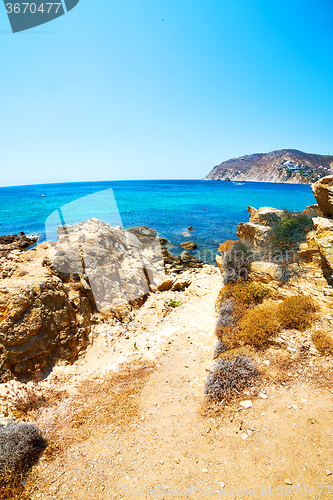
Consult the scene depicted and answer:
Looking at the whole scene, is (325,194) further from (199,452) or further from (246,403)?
(199,452)

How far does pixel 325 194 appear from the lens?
7.71 meters

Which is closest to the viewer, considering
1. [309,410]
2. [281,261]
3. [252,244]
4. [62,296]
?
[309,410]

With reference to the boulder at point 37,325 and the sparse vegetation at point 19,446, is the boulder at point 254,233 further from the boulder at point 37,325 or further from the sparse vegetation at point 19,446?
the sparse vegetation at point 19,446

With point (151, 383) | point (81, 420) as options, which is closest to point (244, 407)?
point (151, 383)

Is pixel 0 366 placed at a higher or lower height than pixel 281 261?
lower

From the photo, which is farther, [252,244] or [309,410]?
[252,244]

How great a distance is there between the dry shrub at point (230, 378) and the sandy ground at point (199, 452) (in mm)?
310

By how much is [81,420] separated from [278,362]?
12.9 feet

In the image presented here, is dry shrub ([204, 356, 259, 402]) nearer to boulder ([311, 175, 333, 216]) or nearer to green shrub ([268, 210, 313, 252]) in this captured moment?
green shrub ([268, 210, 313, 252])

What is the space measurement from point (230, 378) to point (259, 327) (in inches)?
59.4

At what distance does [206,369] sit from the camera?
195 inches

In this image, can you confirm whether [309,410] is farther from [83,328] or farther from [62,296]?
[62,296]

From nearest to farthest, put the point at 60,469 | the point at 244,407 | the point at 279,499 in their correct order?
1. the point at 279,499
2. the point at 60,469
3. the point at 244,407

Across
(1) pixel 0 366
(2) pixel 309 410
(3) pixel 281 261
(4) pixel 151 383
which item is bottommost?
(4) pixel 151 383
